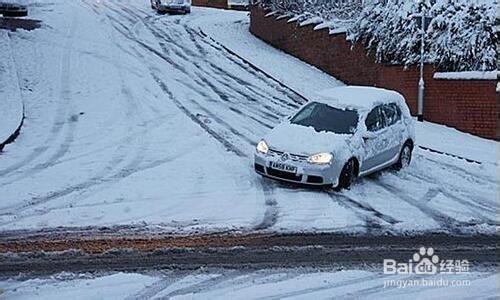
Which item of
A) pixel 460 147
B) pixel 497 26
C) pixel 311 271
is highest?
pixel 497 26

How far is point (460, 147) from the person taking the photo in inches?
647

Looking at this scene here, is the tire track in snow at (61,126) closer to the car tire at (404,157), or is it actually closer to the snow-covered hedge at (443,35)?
the car tire at (404,157)

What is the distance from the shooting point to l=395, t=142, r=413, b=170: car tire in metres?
14.1

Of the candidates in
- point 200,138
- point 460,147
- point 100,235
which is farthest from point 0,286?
point 460,147

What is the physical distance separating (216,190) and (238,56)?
1582cm

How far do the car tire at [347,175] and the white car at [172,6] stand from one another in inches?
1062

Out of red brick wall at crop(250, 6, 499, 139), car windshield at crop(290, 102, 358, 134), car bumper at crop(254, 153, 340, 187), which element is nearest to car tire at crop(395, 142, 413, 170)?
car windshield at crop(290, 102, 358, 134)

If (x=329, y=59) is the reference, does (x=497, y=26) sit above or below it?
above

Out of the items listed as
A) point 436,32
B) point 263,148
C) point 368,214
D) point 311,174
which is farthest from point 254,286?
point 436,32

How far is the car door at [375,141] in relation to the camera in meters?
12.9

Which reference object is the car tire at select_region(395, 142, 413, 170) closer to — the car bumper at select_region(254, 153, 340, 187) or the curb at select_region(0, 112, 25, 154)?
the car bumper at select_region(254, 153, 340, 187)

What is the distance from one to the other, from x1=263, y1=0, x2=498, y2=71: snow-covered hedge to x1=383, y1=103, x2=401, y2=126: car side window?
5060 mm

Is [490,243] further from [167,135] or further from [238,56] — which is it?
[238,56]

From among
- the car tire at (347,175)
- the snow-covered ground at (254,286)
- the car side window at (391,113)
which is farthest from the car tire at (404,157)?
the snow-covered ground at (254,286)
